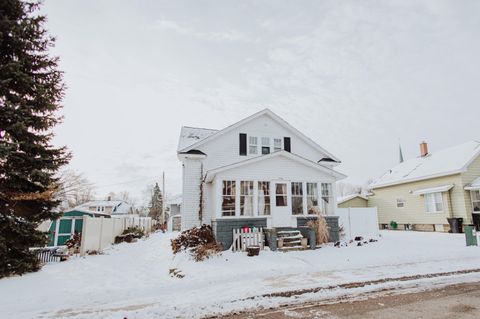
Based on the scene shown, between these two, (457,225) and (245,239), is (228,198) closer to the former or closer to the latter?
(245,239)

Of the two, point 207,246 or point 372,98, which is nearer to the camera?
point 207,246

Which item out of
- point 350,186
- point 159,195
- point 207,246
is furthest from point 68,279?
point 350,186

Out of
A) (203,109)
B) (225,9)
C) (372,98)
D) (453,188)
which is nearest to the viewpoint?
(225,9)

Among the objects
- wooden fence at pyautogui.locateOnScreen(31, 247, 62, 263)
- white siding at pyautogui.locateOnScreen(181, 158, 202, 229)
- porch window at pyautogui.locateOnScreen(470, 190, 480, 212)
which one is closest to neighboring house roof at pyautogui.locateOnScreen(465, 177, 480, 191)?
porch window at pyautogui.locateOnScreen(470, 190, 480, 212)

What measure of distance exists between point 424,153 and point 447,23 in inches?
676

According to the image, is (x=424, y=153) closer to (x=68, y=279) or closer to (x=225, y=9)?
(x=225, y=9)

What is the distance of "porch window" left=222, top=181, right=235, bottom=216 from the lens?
A: 1266cm

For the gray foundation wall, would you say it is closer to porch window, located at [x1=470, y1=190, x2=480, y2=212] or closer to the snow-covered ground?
the snow-covered ground

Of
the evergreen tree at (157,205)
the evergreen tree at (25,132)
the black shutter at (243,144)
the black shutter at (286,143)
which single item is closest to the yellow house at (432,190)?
the black shutter at (286,143)

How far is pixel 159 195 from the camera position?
5531cm

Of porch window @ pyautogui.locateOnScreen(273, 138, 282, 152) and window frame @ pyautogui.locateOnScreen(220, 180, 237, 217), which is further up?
porch window @ pyautogui.locateOnScreen(273, 138, 282, 152)

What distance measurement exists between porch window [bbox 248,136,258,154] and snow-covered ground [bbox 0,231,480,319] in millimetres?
6926

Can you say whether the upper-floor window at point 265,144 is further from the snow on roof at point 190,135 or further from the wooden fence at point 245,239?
the wooden fence at point 245,239

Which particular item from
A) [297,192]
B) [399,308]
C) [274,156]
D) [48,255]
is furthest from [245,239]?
[48,255]
